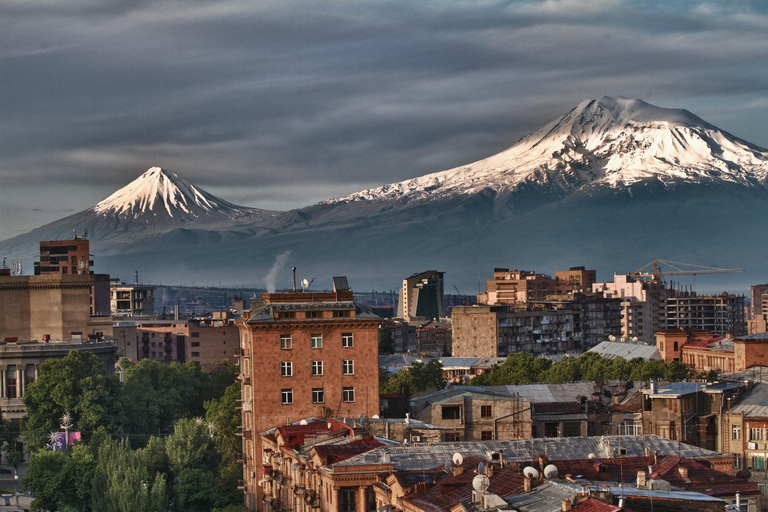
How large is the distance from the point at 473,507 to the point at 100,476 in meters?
50.9

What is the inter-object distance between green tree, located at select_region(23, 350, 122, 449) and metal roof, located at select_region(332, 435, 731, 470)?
219 feet

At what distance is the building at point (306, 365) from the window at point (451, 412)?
14.0 ft

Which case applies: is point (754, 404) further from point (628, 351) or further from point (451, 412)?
point (628, 351)

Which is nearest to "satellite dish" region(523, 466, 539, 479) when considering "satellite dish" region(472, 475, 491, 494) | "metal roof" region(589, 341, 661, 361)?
"satellite dish" region(472, 475, 491, 494)

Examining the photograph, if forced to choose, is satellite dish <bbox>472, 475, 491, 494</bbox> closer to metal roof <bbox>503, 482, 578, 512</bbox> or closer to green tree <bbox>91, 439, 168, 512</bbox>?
metal roof <bbox>503, 482, 578, 512</bbox>

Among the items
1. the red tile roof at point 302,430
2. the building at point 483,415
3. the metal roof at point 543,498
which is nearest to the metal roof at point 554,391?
the building at point 483,415

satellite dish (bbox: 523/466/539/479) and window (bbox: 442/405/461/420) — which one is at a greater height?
satellite dish (bbox: 523/466/539/479)

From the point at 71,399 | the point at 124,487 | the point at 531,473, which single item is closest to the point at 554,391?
the point at 124,487

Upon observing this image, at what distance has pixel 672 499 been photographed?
41125mm

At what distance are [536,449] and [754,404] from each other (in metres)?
27.4

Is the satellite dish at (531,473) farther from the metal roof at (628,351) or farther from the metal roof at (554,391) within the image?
the metal roof at (628,351)

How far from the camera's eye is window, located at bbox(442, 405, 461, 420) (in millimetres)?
84750

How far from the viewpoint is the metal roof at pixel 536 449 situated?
59531mm

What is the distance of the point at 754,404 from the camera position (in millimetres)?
86562
